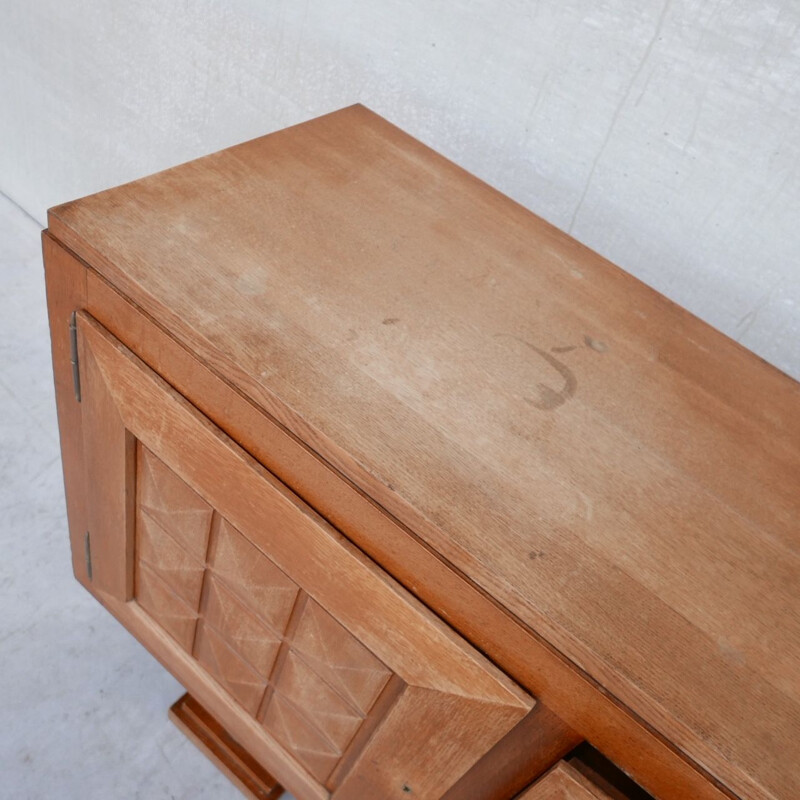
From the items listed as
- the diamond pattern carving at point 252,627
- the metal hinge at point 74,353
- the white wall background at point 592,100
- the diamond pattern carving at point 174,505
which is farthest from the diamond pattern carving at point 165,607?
the white wall background at point 592,100

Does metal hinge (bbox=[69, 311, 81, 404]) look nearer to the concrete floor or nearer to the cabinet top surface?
the cabinet top surface

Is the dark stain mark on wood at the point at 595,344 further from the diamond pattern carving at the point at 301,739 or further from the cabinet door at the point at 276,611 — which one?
the diamond pattern carving at the point at 301,739

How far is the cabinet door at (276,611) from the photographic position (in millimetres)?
547

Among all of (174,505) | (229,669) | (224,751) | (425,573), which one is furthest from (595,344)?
(224,751)

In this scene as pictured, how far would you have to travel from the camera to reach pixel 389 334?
1.96ft

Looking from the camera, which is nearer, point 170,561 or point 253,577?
point 253,577

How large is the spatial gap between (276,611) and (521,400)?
0.93 feet

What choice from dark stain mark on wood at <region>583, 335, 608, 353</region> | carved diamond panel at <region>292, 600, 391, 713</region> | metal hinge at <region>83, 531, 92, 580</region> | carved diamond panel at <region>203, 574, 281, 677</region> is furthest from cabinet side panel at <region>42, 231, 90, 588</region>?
dark stain mark on wood at <region>583, 335, 608, 353</region>

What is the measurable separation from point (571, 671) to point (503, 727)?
92 millimetres

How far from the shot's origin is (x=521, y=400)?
1.91ft

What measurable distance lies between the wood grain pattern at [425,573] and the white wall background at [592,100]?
0.49m

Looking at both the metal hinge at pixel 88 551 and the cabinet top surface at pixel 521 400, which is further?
the metal hinge at pixel 88 551

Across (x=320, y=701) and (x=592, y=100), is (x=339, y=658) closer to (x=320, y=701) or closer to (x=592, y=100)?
(x=320, y=701)

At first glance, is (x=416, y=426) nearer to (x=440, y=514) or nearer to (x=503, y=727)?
(x=440, y=514)
